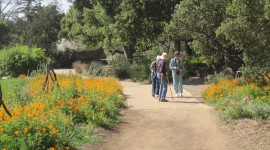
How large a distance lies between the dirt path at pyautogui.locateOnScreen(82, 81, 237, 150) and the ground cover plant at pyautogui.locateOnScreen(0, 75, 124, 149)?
46cm

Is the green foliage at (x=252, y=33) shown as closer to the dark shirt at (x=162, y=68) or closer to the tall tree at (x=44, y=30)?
the dark shirt at (x=162, y=68)

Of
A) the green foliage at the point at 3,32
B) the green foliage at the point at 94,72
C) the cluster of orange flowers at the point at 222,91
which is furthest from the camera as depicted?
the green foliage at the point at 3,32

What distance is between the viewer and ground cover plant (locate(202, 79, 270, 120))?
9.10 meters

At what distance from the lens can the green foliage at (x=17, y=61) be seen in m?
25.1

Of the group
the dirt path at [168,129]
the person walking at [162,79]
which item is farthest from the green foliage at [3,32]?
the dirt path at [168,129]

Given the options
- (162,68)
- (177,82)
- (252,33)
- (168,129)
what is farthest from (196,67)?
(168,129)

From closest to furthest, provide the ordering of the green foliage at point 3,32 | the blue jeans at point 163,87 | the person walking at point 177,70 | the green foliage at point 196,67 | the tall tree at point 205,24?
the blue jeans at point 163,87
the person walking at point 177,70
the tall tree at point 205,24
the green foliage at point 196,67
the green foliage at point 3,32

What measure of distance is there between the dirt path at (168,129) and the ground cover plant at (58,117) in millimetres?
461

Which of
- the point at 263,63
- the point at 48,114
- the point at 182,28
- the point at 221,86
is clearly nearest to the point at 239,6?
the point at 263,63

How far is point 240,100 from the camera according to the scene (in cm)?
1047

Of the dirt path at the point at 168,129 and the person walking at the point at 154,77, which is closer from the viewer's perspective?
the dirt path at the point at 168,129

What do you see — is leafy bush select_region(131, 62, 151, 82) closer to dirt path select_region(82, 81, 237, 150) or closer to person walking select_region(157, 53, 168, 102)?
person walking select_region(157, 53, 168, 102)

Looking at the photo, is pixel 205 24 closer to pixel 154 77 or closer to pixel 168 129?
pixel 154 77

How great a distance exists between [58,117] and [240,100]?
5291mm
